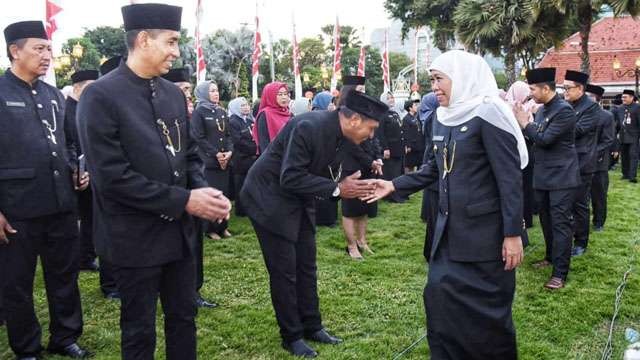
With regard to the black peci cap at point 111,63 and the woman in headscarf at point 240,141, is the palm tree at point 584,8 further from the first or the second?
the black peci cap at point 111,63

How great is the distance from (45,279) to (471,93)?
3.10m

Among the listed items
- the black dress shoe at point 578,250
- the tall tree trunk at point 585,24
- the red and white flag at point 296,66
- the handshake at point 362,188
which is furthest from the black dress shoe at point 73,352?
the tall tree trunk at point 585,24

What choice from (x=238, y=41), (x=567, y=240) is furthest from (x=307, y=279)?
(x=238, y=41)

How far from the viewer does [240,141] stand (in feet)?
28.2

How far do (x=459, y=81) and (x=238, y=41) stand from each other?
121 feet

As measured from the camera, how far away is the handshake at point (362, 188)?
3695 mm

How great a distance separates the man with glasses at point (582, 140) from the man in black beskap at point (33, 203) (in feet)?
17.6

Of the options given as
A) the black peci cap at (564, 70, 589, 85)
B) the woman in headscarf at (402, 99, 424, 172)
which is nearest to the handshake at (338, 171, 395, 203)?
the black peci cap at (564, 70, 589, 85)

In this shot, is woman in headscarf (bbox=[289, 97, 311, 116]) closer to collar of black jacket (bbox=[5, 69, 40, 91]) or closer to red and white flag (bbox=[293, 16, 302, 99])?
collar of black jacket (bbox=[5, 69, 40, 91])

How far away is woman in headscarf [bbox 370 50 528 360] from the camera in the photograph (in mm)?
3061

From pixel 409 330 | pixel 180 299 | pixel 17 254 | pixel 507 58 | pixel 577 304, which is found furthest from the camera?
pixel 507 58

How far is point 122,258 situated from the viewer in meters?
2.75

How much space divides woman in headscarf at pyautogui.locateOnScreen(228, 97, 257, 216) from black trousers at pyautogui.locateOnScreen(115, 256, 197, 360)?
5.63 m

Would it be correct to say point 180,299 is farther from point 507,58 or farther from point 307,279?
point 507,58
